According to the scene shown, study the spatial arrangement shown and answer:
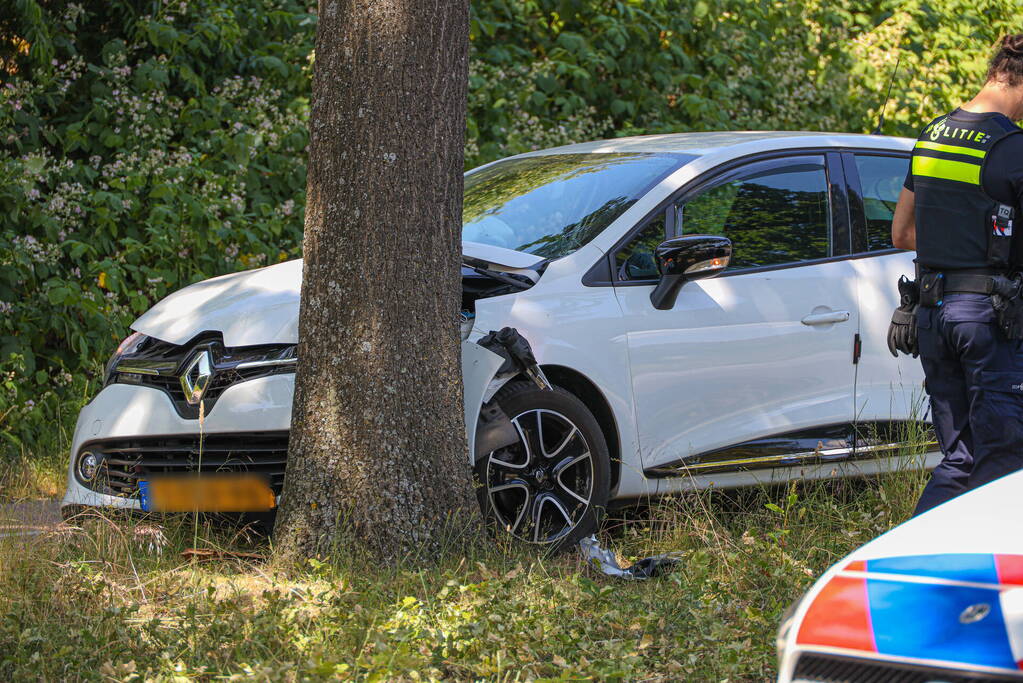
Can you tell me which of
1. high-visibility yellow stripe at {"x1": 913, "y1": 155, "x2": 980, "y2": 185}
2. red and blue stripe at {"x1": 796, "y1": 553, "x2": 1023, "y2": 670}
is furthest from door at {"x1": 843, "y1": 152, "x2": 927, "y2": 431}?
red and blue stripe at {"x1": 796, "y1": 553, "x2": 1023, "y2": 670}

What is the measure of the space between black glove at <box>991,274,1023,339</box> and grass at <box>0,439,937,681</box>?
38.4 inches

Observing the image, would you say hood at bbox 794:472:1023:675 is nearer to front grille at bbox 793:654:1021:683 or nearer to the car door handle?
front grille at bbox 793:654:1021:683

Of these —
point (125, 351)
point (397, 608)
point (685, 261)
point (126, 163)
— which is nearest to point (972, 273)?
point (685, 261)

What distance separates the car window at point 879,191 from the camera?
5523mm

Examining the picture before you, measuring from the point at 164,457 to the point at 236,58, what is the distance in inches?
201

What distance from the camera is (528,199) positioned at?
5480 millimetres

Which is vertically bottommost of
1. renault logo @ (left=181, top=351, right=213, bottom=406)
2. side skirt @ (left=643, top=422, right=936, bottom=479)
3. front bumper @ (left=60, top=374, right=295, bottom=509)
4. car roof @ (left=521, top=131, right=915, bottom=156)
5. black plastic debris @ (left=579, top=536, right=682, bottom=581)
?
black plastic debris @ (left=579, top=536, right=682, bottom=581)

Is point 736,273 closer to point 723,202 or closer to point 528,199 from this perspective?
point 723,202

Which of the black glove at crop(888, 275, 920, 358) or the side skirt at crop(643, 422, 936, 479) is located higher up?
the black glove at crop(888, 275, 920, 358)

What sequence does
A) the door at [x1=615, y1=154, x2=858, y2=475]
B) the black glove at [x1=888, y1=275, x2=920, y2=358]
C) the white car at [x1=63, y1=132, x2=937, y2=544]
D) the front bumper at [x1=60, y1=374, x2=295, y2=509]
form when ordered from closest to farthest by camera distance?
the black glove at [x1=888, y1=275, x2=920, y2=358], the front bumper at [x1=60, y1=374, x2=295, y2=509], the white car at [x1=63, y1=132, x2=937, y2=544], the door at [x1=615, y1=154, x2=858, y2=475]

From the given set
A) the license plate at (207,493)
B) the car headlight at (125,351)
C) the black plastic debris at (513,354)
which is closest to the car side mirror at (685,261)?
the black plastic debris at (513,354)

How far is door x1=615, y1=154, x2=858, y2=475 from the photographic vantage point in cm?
490

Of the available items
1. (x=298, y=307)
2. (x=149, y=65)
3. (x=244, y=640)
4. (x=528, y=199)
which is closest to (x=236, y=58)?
(x=149, y=65)

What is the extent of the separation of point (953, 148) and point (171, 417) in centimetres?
287
